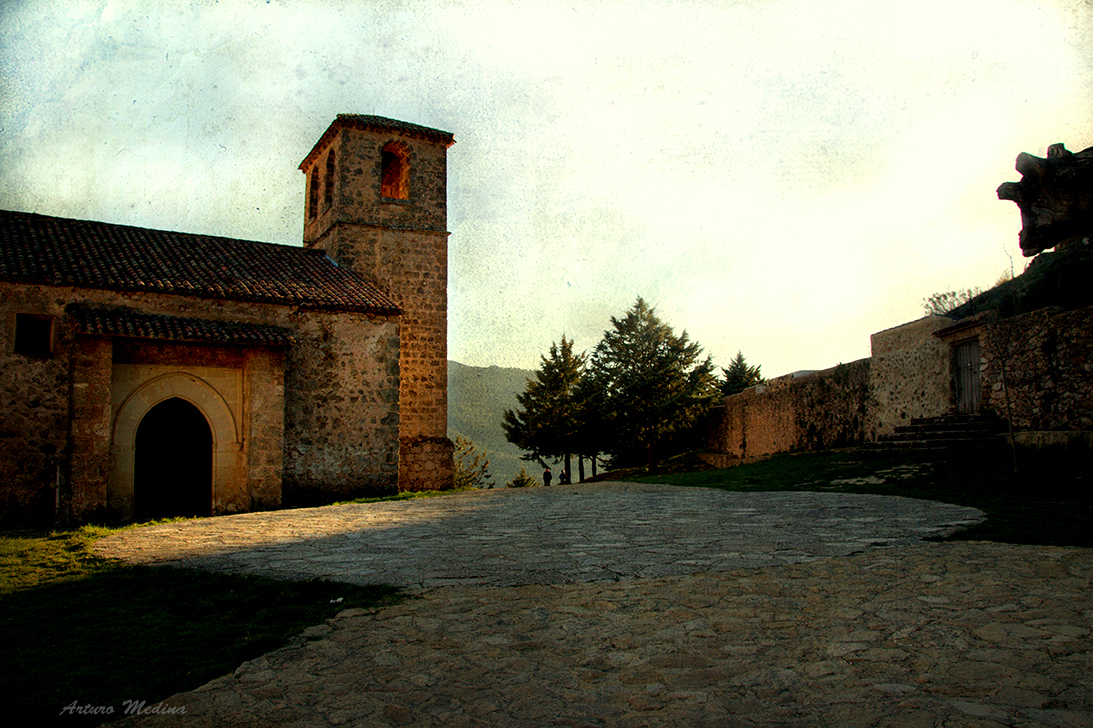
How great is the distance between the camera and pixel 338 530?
29.7ft

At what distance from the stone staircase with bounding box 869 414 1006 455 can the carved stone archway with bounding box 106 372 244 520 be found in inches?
534

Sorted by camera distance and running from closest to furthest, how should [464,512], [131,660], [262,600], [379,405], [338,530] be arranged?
[131,660] → [262,600] → [338,530] → [464,512] → [379,405]

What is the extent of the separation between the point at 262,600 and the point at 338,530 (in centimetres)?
423

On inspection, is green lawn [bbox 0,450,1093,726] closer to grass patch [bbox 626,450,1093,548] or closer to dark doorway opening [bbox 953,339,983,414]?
grass patch [bbox 626,450,1093,548]

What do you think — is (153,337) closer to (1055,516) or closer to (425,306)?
(425,306)

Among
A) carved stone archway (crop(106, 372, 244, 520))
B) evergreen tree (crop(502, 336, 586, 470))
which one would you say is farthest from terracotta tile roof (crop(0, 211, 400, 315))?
evergreen tree (crop(502, 336, 586, 470))

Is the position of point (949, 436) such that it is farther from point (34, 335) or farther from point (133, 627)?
point (34, 335)

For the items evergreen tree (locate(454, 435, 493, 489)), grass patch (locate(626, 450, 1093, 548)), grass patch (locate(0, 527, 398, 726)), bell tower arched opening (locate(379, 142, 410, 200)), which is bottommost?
evergreen tree (locate(454, 435, 493, 489))

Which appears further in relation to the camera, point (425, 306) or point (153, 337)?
point (425, 306)

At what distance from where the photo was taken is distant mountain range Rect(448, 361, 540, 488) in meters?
93.8

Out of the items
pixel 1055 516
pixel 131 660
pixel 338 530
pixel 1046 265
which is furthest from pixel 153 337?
pixel 1046 265

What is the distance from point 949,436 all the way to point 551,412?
2769 centimetres

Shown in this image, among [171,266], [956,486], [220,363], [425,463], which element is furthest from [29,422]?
[956,486]

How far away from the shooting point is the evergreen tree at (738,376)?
41.7 metres
